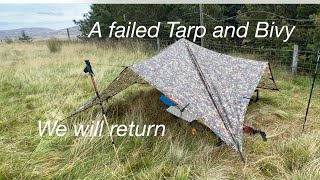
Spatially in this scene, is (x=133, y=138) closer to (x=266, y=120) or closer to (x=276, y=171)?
(x=276, y=171)

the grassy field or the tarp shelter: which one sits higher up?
the tarp shelter

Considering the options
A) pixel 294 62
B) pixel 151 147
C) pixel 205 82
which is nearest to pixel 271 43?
pixel 294 62

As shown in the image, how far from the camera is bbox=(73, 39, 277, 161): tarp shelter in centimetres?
283

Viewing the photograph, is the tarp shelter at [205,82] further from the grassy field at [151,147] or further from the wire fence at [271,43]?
the wire fence at [271,43]

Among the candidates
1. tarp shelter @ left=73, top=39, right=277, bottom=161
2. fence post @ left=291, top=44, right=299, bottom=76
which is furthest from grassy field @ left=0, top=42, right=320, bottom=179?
fence post @ left=291, top=44, right=299, bottom=76

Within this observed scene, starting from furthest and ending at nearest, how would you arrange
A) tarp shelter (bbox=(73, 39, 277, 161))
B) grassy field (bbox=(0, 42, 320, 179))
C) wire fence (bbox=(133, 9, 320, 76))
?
1. wire fence (bbox=(133, 9, 320, 76))
2. tarp shelter (bbox=(73, 39, 277, 161))
3. grassy field (bbox=(0, 42, 320, 179))

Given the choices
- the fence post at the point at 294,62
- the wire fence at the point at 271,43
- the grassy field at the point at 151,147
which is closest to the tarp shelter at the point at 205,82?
the grassy field at the point at 151,147

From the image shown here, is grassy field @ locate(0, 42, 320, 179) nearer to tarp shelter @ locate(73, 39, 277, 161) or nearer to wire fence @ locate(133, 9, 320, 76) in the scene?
tarp shelter @ locate(73, 39, 277, 161)

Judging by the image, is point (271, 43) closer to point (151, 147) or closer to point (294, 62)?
point (294, 62)

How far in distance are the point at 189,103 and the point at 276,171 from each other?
110 centimetres

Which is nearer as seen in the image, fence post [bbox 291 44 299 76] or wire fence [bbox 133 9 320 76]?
fence post [bbox 291 44 299 76]

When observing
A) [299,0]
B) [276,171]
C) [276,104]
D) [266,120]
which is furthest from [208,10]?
[276,171]

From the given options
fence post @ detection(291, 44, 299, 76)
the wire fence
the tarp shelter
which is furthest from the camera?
the wire fence

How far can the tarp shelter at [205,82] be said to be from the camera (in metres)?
2.83
